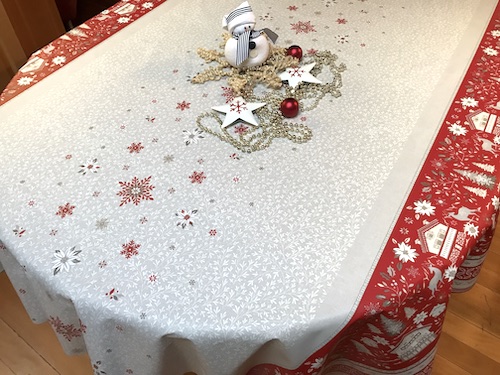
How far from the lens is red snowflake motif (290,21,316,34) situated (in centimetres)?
118

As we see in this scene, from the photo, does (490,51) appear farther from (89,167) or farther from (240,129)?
(89,167)

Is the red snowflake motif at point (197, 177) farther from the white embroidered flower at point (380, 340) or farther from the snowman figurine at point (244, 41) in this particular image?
the white embroidered flower at point (380, 340)

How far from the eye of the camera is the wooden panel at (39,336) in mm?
1375

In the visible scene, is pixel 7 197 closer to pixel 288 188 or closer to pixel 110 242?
pixel 110 242

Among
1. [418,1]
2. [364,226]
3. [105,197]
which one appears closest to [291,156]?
[364,226]

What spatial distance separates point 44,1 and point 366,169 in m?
1.59

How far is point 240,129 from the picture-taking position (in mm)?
961

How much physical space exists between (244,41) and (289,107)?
6.9 inches

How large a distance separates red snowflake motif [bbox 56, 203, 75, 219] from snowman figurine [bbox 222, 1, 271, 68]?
460 mm

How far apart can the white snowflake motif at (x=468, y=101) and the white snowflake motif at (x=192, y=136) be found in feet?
1.79

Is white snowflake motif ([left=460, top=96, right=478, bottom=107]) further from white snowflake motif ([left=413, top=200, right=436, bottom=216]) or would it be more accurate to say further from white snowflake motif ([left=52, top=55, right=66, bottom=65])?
white snowflake motif ([left=52, top=55, right=66, bottom=65])

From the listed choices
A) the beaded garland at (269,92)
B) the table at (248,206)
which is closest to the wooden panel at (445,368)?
the table at (248,206)

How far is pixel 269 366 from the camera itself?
2.49ft

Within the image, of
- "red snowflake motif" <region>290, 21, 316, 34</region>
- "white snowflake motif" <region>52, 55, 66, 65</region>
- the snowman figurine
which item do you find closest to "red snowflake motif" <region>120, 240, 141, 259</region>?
the snowman figurine
